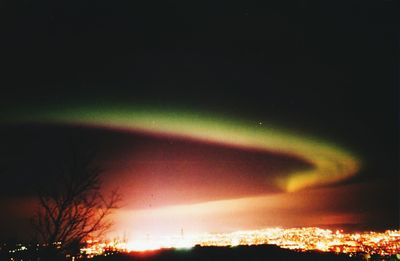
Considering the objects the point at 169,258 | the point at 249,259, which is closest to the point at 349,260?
the point at 249,259

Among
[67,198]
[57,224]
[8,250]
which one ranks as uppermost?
[67,198]

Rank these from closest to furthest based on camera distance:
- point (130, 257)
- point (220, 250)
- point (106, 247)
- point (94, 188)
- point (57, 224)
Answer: point (57, 224), point (94, 188), point (106, 247), point (130, 257), point (220, 250)

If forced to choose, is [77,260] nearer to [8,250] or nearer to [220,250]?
[8,250]

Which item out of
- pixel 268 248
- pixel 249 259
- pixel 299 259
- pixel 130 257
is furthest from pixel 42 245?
pixel 268 248

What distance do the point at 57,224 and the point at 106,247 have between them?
10.4 metres

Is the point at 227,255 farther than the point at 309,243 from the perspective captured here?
No

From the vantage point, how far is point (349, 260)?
28.1 metres

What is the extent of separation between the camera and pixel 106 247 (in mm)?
20594

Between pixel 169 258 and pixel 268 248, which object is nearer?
pixel 169 258

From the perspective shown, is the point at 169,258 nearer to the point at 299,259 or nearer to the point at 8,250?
the point at 299,259

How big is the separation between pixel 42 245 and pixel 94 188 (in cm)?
255

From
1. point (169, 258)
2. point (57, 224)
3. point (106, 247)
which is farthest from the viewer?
point (169, 258)

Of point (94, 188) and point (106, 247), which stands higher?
Answer: point (94, 188)

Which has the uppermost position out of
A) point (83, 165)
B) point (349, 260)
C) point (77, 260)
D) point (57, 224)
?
point (83, 165)
